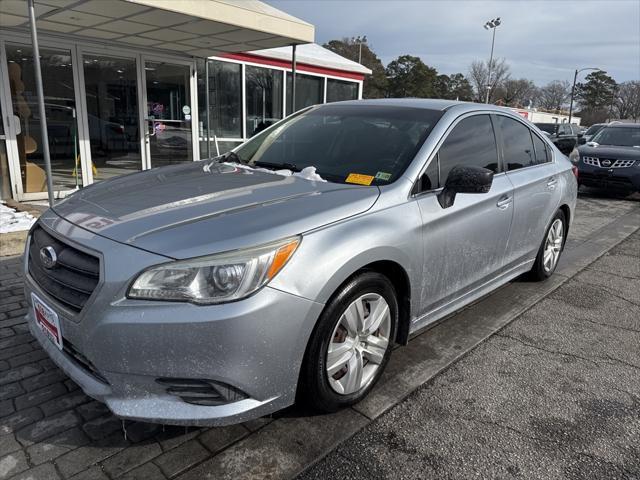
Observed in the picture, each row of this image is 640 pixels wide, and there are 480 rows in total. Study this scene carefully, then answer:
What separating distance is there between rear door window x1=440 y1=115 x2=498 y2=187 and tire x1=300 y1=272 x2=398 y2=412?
92cm

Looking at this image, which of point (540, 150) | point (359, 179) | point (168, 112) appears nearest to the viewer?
point (359, 179)

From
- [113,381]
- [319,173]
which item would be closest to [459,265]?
[319,173]

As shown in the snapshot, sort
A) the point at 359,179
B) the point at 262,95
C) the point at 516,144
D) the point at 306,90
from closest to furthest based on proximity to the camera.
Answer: the point at 359,179 → the point at 516,144 → the point at 262,95 → the point at 306,90

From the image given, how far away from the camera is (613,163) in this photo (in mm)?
10539

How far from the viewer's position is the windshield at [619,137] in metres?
11.4

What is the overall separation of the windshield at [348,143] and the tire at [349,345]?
68 centimetres

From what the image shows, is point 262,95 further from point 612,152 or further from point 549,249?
Result: point 549,249

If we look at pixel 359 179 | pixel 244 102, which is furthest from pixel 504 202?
pixel 244 102

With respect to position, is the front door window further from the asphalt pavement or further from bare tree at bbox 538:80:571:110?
bare tree at bbox 538:80:571:110

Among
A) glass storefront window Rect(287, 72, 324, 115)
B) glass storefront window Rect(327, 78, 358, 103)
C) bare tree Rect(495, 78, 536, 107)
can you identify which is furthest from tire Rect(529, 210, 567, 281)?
bare tree Rect(495, 78, 536, 107)

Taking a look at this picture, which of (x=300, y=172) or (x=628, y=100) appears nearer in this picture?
(x=300, y=172)

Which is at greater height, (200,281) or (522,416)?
(200,281)

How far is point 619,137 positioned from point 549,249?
8.85m

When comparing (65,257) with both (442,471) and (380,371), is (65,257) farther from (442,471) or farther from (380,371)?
(442,471)
